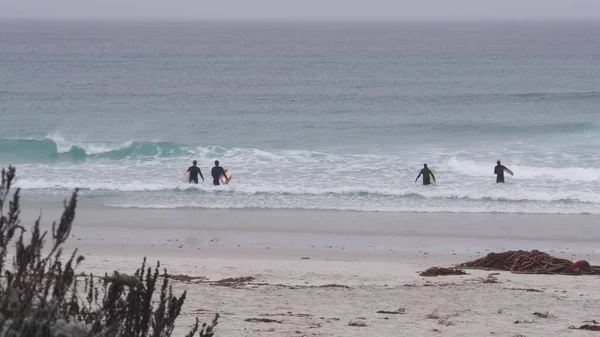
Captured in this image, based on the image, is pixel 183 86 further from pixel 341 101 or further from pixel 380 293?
pixel 380 293

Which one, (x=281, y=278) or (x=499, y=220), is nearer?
(x=281, y=278)

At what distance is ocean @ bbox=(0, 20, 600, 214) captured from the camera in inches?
962

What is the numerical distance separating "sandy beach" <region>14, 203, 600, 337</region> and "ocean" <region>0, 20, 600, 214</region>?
1.84 m

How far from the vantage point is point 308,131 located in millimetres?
39625

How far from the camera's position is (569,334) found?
9422 mm

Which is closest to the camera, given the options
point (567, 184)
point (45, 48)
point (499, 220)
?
point (499, 220)

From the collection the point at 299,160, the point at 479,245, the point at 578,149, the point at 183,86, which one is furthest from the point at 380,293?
the point at 183,86

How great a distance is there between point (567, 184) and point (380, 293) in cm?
1556

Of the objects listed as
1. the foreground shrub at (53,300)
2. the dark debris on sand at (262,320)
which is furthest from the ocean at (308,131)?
the foreground shrub at (53,300)

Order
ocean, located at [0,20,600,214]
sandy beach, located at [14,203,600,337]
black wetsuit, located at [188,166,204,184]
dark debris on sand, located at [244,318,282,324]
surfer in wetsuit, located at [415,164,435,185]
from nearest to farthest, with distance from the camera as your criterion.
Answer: dark debris on sand, located at [244,318,282,324] < sandy beach, located at [14,203,600,337] < ocean, located at [0,20,600,214] < surfer in wetsuit, located at [415,164,435,185] < black wetsuit, located at [188,166,204,184]

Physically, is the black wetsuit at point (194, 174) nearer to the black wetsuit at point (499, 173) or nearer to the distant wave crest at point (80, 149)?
the distant wave crest at point (80, 149)

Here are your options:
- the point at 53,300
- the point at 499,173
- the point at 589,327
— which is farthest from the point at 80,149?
the point at 53,300

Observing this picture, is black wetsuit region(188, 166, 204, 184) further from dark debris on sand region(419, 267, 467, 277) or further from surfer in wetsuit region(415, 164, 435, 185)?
dark debris on sand region(419, 267, 467, 277)

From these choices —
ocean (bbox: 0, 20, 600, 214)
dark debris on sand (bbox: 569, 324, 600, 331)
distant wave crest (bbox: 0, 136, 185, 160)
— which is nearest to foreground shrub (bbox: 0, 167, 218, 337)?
dark debris on sand (bbox: 569, 324, 600, 331)
